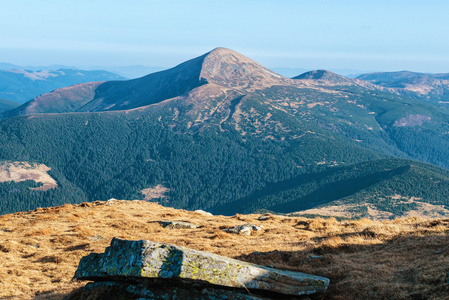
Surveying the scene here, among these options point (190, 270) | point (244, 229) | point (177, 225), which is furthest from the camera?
point (177, 225)

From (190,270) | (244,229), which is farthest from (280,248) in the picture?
(190,270)

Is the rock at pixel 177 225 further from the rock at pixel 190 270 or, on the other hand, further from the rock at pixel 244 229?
the rock at pixel 190 270

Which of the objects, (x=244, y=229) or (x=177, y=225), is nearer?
(x=244, y=229)

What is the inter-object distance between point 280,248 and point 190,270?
1235 centimetres

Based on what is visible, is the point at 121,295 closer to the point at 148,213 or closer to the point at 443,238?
the point at 443,238

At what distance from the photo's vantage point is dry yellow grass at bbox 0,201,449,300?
17.2 m

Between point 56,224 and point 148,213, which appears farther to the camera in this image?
point 148,213

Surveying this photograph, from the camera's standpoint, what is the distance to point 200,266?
15.3 meters

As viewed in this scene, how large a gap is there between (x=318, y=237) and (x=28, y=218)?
114 ft

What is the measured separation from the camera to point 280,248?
25750mm

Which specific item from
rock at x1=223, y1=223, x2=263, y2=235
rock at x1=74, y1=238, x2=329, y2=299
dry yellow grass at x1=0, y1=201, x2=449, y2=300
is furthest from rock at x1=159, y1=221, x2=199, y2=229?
rock at x1=74, y1=238, x2=329, y2=299

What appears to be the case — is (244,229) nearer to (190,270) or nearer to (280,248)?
(280,248)

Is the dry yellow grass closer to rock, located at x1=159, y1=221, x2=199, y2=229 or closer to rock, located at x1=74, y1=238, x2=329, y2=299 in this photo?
rock, located at x1=159, y1=221, x2=199, y2=229

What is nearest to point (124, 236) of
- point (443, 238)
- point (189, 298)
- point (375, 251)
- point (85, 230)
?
point (85, 230)
